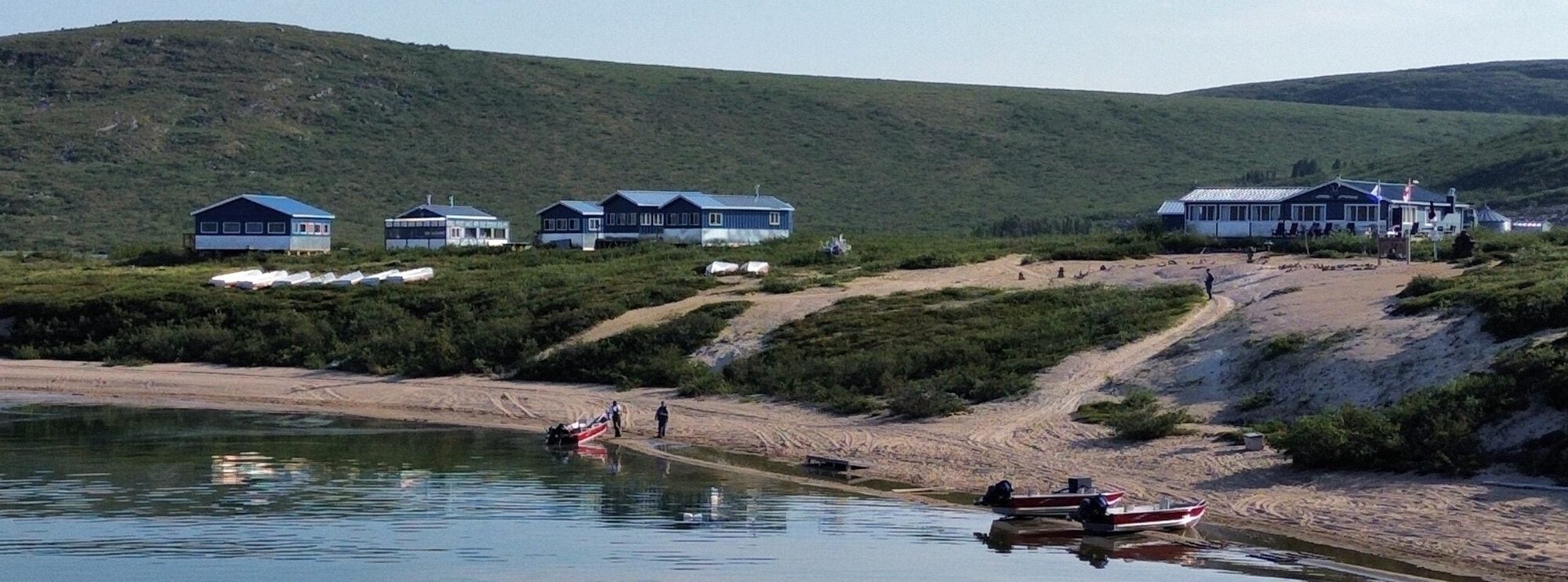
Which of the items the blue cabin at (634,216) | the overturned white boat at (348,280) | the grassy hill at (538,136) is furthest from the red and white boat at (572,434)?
the grassy hill at (538,136)

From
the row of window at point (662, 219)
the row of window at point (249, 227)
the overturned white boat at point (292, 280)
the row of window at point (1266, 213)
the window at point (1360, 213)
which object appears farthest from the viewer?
the row of window at point (662, 219)

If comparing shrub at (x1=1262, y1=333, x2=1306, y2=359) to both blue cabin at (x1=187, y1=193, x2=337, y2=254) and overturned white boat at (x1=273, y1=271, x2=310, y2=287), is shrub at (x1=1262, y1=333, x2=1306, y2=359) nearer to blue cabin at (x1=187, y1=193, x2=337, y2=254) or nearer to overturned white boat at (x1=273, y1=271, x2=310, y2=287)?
overturned white boat at (x1=273, y1=271, x2=310, y2=287)

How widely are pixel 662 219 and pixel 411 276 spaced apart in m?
22.1

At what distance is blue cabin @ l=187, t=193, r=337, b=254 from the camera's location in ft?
295

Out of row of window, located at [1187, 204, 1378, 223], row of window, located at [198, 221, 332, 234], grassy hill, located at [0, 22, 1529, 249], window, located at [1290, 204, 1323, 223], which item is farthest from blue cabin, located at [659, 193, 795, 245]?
grassy hill, located at [0, 22, 1529, 249]

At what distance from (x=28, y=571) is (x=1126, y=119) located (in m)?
155

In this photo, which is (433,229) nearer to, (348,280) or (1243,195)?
(348,280)

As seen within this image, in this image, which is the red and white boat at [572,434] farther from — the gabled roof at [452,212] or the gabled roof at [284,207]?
the gabled roof at [452,212]

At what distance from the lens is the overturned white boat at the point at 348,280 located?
7206cm

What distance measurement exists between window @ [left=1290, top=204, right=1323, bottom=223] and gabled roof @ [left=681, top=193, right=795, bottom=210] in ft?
93.2

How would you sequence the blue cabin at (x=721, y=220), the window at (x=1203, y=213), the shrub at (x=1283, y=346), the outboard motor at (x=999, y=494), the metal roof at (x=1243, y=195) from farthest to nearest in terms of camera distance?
the blue cabin at (x=721, y=220) < the window at (x=1203, y=213) < the metal roof at (x=1243, y=195) < the shrub at (x=1283, y=346) < the outboard motor at (x=999, y=494)

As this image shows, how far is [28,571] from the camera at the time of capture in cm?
2761

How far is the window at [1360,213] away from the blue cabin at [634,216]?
32932 millimetres

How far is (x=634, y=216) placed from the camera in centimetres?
9444
